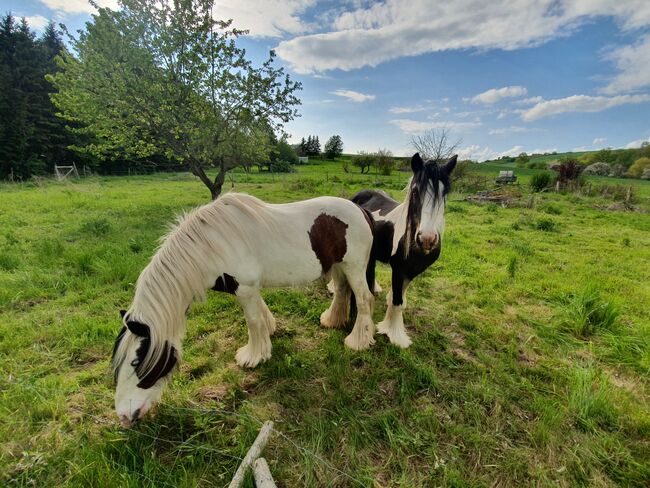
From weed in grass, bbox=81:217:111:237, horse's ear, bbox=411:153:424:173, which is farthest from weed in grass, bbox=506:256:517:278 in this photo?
weed in grass, bbox=81:217:111:237

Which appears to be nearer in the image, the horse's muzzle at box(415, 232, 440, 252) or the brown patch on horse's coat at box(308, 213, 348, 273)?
the horse's muzzle at box(415, 232, 440, 252)

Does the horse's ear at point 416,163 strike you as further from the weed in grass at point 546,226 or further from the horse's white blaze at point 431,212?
the weed in grass at point 546,226

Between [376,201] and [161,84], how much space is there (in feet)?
25.8

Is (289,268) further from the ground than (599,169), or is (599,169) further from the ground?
(599,169)

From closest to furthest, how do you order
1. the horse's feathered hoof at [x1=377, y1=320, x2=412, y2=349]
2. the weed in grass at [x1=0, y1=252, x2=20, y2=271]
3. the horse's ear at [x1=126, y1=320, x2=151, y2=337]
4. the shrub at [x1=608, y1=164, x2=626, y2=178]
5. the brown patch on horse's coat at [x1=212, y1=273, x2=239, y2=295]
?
the horse's ear at [x1=126, y1=320, x2=151, y2=337]
the brown patch on horse's coat at [x1=212, y1=273, x2=239, y2=295]
the horse's feathered hoof at [x1=377, y1=320, x2=412, y2=349]
the weed in grass at [x1=0, y1=252, x2=20, y2=271]
the shrub at [x1=608, y1=164, x2=626, y2=178]

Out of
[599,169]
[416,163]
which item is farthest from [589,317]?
[599,169]

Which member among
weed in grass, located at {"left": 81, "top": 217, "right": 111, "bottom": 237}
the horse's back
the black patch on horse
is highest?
the horse's back

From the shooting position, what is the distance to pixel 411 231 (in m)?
2.92

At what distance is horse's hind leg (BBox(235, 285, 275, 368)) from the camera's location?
263 cm

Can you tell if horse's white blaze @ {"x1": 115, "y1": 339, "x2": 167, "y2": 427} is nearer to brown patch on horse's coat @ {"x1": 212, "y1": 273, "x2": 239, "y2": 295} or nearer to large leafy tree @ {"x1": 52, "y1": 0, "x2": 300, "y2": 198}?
brown patch on horse's coat @ {"x1": 212, "y1": 273, "x2": 239, "y2": 295}

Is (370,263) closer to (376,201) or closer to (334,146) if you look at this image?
(376,201)

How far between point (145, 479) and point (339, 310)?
90.0 inches

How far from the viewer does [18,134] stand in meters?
20.2

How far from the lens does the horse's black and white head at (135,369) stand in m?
1.99
